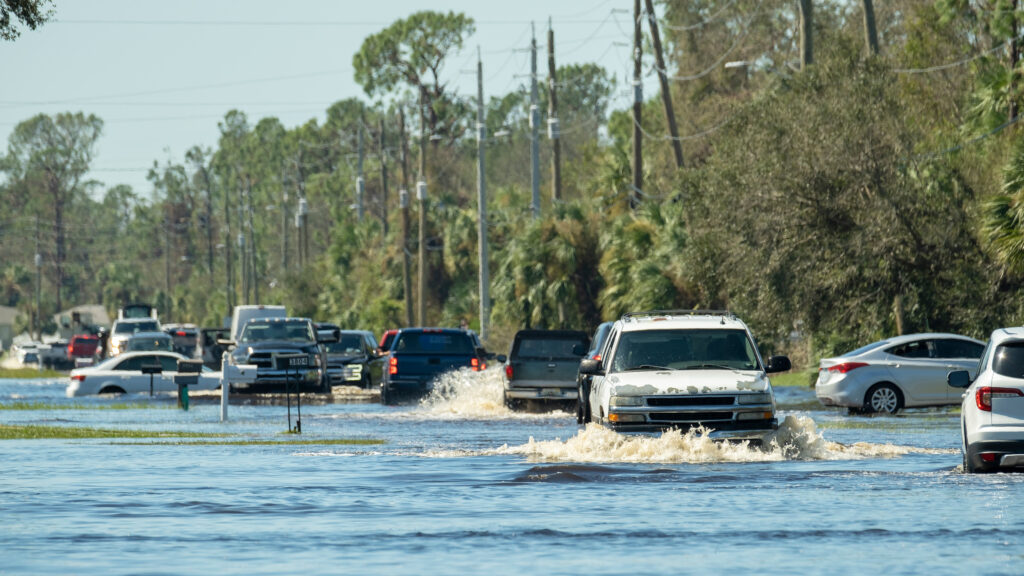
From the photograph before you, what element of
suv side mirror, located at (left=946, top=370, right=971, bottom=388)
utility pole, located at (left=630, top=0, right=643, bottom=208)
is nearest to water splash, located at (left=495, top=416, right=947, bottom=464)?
suv side mirror, located at (left=946, top=370, right=971, bottom=388)

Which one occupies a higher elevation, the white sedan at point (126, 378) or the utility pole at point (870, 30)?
the utility pole at point (870, 30)

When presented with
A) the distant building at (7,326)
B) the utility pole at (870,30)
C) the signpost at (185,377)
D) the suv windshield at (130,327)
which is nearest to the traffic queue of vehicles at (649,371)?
the signpost at (185,377)

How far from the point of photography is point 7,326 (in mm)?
160000

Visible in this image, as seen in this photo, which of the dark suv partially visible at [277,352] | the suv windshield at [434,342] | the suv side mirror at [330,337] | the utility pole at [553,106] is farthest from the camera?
the utility pole at [553,106]

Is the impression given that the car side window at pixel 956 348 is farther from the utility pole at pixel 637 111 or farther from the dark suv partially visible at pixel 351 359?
the utility pole at pixel 637 111

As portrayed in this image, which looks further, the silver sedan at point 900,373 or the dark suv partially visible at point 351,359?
the dark suv partially visible at point 351,359

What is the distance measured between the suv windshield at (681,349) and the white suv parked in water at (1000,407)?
4.14 metres

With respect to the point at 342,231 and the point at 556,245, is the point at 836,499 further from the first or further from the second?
the point at 342,231

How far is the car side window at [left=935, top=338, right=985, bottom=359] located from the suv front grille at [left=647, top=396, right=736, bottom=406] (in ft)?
45.2

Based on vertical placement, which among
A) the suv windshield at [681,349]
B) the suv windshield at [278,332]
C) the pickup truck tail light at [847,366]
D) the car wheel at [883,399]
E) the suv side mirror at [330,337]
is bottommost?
the car wheel at [883,399]

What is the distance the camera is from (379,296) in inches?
3268

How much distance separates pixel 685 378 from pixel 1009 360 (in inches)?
168

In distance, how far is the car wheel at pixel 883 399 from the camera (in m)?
33.2

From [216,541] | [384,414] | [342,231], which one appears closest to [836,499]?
[216,541]
